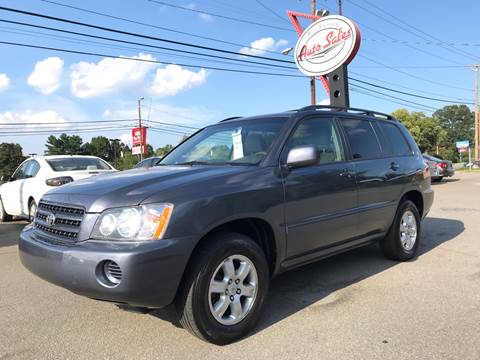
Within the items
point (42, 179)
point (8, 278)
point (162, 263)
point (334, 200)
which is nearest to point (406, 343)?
point (334, 200)

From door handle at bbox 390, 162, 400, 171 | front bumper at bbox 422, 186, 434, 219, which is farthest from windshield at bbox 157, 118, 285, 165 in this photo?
front bumper at bbox 422, 186, 434, 219

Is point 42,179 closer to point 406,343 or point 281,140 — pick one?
point 281,140

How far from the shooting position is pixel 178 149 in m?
5.10

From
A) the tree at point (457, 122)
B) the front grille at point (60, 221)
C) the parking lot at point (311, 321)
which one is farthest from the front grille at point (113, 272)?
the tree at point (457, 122)

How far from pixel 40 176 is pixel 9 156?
99.6m

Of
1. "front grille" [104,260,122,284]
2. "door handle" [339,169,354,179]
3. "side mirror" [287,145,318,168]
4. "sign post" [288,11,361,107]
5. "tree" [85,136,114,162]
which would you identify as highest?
"tree" [85,136,114,162]

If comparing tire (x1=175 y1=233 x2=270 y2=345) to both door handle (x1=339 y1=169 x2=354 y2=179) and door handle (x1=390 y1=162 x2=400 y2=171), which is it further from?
door handle (x1=390 y1=162 x2=400 y2=171)

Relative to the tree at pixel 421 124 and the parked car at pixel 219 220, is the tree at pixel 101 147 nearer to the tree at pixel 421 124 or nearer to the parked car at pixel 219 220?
the tree at pixel 421 124

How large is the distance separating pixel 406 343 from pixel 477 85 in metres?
50.0

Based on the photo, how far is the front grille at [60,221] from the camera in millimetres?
3277

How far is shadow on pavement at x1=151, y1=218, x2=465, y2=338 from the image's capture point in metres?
4.02

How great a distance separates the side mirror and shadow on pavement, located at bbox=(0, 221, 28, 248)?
18.7ft

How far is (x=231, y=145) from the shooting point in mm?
4406

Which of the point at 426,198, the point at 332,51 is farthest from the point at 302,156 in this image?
the point at 332,51
